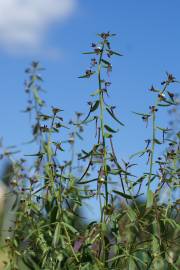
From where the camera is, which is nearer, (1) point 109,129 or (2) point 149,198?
(2) point 149,198

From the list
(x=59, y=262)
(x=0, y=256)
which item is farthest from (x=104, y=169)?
(x=0, y=256)

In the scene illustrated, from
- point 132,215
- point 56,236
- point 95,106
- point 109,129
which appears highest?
point 95,106

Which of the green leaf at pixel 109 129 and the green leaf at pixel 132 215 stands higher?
the green leaf at pixel 109 129

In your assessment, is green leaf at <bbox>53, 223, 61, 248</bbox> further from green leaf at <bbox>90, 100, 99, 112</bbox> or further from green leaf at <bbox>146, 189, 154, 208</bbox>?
green leaf at <bbox>90, 100, 99, 112</bbox>

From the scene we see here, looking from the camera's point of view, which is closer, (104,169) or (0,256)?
(104,169)

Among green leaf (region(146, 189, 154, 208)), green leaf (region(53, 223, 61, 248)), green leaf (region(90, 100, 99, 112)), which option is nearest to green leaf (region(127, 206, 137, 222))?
green leaf (region(146, 189, 154, 208))

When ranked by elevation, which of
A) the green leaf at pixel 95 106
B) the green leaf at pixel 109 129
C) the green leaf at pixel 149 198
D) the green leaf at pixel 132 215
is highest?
the green leaf at pixel 95 106

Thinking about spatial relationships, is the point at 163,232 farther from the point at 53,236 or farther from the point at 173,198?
the point at 53,236

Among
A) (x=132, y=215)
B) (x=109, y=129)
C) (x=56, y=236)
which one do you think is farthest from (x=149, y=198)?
(x=56, y=236)

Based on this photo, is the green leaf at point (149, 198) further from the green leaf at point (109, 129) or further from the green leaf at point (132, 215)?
the green leaf at point (109, 129)

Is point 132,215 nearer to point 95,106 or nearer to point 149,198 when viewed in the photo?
point 149,198

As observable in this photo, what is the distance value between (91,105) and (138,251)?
815 millimetres

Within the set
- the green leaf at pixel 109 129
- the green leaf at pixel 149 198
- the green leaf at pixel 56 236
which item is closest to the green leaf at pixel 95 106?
the green leaf at pixel 109 129

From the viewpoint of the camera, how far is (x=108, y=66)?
3.62 m
